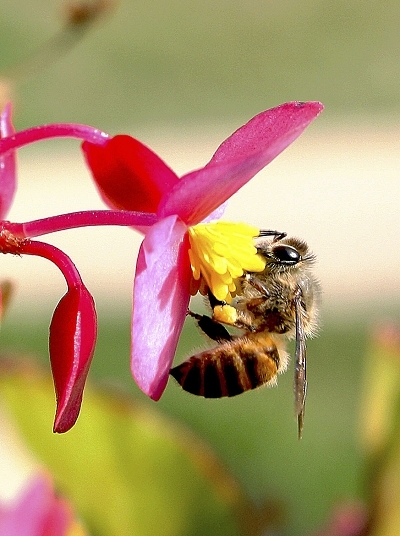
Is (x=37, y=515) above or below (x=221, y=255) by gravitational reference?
below

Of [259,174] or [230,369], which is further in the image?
[259,174]

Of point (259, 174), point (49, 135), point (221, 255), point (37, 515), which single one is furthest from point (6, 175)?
point (259, 174)

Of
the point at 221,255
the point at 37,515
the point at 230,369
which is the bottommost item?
the point at 37,515

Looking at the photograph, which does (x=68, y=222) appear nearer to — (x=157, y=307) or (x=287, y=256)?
(x=157, y=307)

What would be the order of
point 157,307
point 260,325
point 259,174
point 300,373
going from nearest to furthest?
1. point 157,307
2. point 300,373
3. point 260,325
4. point 259,174

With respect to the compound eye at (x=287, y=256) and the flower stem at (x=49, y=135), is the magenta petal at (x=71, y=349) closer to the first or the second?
the flower stem at (x=49, y=135)
